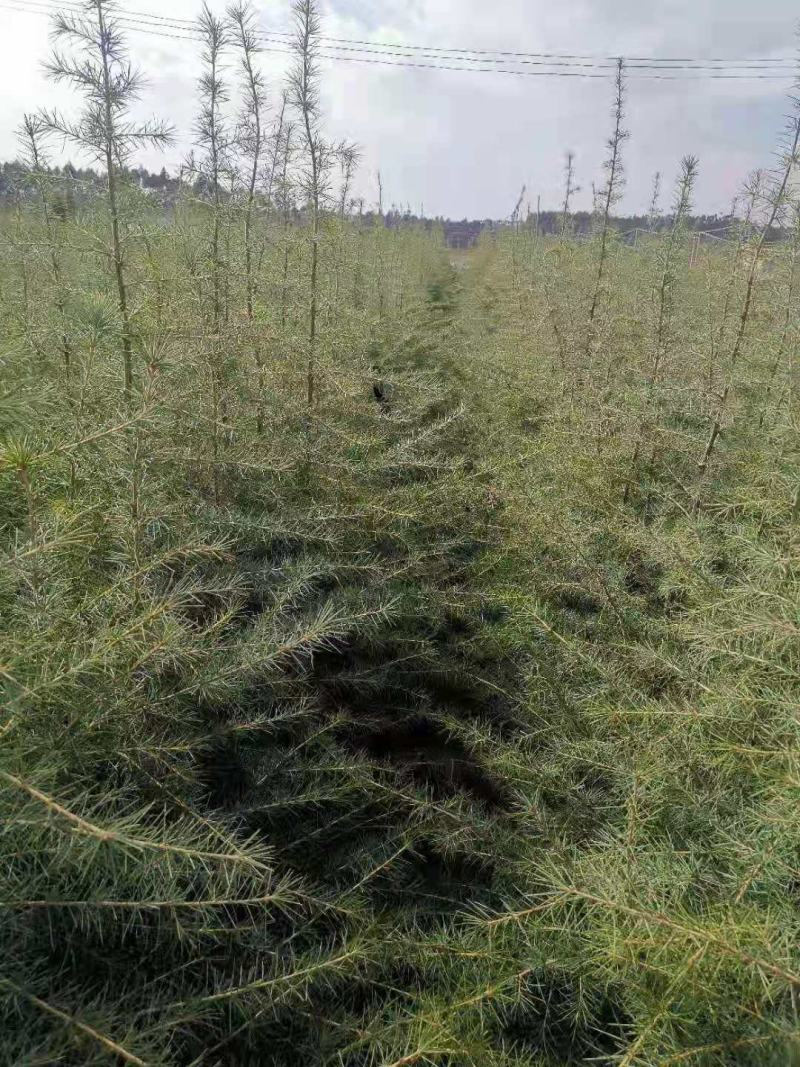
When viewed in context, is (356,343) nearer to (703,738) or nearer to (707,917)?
(703,738)

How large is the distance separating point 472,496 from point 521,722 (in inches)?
45.7

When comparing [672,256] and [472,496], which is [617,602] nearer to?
[472,496]

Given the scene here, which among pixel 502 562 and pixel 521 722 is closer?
pixel 521 722

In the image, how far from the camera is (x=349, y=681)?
2182mm

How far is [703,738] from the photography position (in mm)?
1267

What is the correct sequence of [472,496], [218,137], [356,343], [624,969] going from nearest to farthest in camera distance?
[624,969] < [218,137] < [472,496] < [356,343]

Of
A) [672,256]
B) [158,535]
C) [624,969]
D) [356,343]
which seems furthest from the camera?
[356,343]

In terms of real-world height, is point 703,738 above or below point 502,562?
above

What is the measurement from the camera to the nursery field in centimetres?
94

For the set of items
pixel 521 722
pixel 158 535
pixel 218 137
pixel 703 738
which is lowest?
pixel 521 722

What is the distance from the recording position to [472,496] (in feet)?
9.34

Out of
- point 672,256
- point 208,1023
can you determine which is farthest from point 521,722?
point 672,256

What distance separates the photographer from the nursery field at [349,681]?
942mm

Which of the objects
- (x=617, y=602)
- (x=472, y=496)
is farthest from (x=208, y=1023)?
(x=472, y=496)
